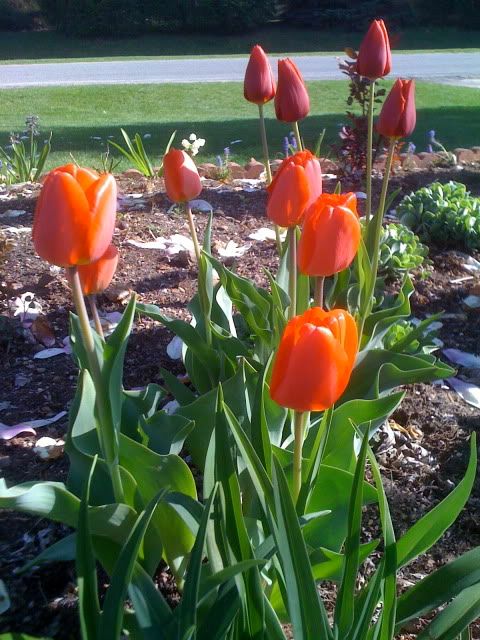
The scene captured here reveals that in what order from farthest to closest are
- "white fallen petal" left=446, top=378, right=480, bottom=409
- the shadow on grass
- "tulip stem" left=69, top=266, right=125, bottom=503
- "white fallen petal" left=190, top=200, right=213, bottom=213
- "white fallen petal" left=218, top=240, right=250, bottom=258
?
the shadow on grass
"white fallen petal" left=190, top=200, right=213, bottom=213
"white fallen petal" left=218, top=240, right=250, bottom=258
"white fallen petal" left=446, top=378, right=480, bottom=409
"tulip stem" left=69, top=266, right=125, bottom=503

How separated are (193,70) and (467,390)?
13.0 metres

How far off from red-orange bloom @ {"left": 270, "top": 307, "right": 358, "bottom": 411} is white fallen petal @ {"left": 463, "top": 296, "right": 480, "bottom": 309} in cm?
204

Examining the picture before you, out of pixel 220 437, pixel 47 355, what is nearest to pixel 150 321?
pixel 47 355

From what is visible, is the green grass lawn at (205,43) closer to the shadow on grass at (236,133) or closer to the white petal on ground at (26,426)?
the shadow on grass at (236,133)

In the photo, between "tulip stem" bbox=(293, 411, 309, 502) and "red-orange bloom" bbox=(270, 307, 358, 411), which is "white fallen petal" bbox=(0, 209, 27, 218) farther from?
"red-orange bloom" bbox=(270, 307, 358, 411)

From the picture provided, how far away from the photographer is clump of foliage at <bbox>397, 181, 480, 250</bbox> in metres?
3.34

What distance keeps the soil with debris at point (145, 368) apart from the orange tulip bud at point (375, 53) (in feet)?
3.13

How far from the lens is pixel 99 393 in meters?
1.19

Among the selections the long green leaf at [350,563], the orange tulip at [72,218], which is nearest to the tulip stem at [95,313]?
the orange tulip at [72,218]

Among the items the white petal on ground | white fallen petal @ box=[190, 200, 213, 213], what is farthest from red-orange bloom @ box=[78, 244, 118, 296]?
white fallen petal @ box=[190, 200, 213, 213]

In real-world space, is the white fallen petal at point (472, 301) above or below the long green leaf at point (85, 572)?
below

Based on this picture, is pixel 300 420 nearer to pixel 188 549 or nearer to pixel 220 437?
pixel 220 437

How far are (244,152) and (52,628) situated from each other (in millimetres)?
5765

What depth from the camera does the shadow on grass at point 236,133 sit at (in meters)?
7.04
